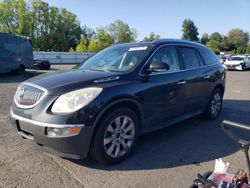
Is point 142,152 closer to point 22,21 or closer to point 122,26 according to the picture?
point 22,21

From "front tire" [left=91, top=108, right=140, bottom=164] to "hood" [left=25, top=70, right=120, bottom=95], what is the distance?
1.66 feet

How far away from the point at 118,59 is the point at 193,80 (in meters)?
1.55

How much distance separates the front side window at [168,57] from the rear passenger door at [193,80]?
195 millimetres

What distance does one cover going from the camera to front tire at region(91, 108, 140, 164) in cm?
357

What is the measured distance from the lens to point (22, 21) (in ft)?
232

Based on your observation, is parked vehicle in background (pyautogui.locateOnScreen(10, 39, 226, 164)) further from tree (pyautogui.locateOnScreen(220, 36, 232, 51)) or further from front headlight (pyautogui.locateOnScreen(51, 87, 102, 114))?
tree (pyautogui.locateOnScreen(220, 36, 232, 51))

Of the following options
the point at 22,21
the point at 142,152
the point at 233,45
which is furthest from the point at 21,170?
the point at 233,45

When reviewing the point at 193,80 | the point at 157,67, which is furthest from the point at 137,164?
the point at 193,80

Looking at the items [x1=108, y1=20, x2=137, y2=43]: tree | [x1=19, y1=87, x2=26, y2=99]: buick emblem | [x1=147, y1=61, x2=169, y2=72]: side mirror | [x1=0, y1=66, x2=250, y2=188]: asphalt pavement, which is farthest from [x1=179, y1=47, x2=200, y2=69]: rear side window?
[x1=108, y1=20, x2=137, y2=43]: tree

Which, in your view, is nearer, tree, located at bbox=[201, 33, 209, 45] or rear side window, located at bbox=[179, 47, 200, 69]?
rear side window, located at bbox=[179, 47, 200, 69]

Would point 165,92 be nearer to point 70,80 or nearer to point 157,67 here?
point 157,67

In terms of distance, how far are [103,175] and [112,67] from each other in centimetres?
176

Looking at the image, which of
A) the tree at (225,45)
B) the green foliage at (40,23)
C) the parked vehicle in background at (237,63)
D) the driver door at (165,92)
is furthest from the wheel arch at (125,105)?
the tree at (225,45)

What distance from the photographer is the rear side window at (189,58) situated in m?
5.16
